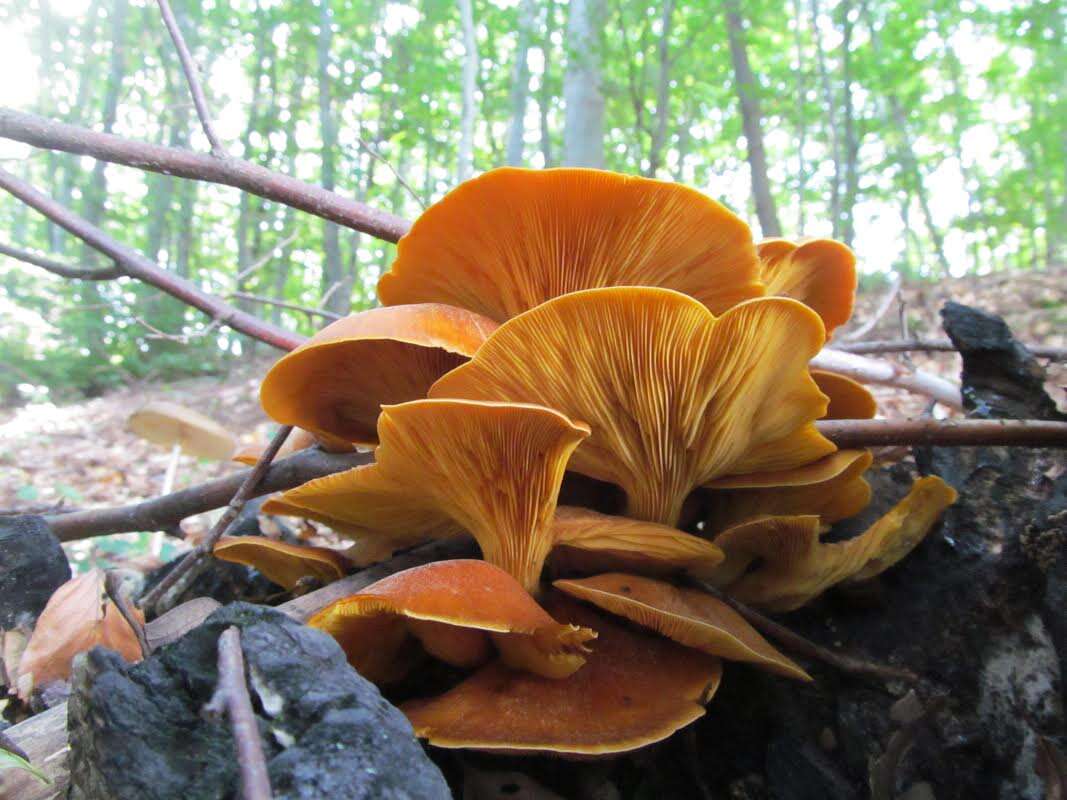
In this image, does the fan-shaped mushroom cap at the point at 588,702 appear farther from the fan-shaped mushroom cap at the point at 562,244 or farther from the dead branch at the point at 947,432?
the fan-shaped mushroom cap at the point at 562,244

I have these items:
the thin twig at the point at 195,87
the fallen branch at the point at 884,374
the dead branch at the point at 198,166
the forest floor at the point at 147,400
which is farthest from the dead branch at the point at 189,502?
the fallen branch at the point at 884,374

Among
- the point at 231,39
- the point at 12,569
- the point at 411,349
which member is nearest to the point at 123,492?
the point at 12,569

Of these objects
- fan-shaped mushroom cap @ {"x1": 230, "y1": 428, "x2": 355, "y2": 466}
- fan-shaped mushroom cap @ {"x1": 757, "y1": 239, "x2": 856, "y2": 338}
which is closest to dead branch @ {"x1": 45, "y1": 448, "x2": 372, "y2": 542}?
fan-shaped mushroom cap @ {"x1": 230, "y1": 428, "x2": 355, "y2": 466}

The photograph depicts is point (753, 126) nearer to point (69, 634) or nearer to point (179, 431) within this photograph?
point (179, 431)

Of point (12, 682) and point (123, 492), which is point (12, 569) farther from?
point (123, 492)

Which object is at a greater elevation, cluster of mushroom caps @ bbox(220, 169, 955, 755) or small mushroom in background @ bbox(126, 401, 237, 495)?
cluster of mushroom caps @ bbox(220, 169, 955, 755)

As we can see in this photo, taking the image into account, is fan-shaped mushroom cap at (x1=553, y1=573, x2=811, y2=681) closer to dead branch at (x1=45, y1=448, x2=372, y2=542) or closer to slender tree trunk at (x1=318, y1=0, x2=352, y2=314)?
dead branch at (x1=45, y1=448, x2=372, y2=542)
